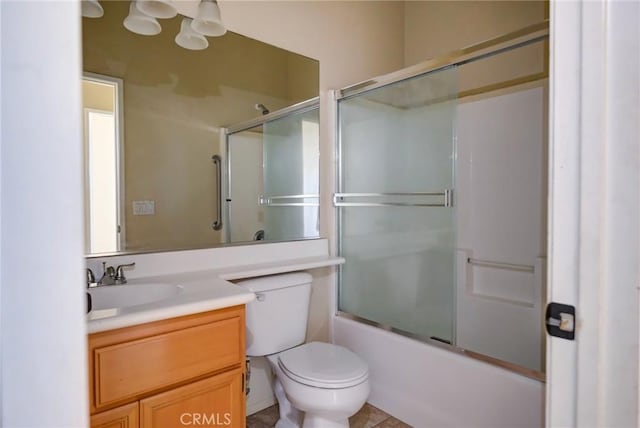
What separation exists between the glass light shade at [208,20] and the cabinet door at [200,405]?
56.8 inches

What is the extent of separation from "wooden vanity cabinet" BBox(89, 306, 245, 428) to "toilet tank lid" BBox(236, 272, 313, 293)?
456 mm

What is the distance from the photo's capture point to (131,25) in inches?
59.2

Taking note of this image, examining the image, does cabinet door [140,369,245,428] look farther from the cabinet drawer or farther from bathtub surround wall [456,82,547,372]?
bathtub surround wall [456,82,547,372]

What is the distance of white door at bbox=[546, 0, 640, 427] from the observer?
52 centimetres

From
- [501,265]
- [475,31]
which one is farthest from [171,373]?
[475,31]

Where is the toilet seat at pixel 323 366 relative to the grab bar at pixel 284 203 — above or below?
below

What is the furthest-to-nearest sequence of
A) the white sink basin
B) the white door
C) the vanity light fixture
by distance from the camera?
the vanity light fixture, the white sink basin, the white door

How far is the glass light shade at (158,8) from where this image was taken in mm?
1517

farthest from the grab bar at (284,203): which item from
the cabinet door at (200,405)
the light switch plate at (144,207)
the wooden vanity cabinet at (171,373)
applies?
the cabinet door at (200,405)

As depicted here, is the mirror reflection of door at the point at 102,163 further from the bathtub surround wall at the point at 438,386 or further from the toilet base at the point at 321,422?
the bathtub surround wall at the point at 438,386

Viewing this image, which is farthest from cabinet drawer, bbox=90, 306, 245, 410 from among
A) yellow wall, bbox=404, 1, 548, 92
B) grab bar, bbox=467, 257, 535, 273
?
yellow wall, bbox=404, 1, 548, 92

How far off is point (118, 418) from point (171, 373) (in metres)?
0.16

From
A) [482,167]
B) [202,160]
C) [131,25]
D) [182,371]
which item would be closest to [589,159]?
[182,371]

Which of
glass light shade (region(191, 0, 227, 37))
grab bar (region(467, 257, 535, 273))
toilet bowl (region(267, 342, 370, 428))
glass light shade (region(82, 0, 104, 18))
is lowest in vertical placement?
toilet bowl (region(267, 342, 370, 428))
